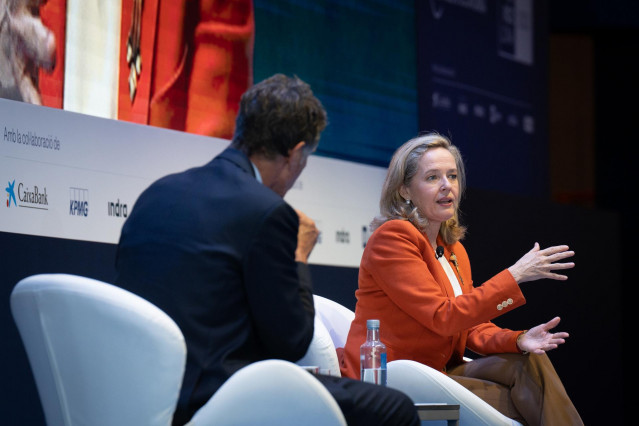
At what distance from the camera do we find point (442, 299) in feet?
9.62

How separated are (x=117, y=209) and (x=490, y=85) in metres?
2.98

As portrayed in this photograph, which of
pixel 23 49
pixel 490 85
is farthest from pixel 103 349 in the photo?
pixel 490 85

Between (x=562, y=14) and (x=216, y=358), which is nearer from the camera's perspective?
(x=216, y=358)

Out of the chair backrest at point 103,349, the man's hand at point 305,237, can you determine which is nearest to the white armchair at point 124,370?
the chair backrest at point 103,349

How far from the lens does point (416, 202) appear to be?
3.26m

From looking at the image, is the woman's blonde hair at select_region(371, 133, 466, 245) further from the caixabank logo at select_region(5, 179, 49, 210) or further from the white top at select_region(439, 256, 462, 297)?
the caixabank logo at select_region(5, 179, 49, 210)

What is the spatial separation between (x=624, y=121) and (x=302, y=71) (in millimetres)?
4065

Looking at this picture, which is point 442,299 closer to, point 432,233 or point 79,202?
point 432,233

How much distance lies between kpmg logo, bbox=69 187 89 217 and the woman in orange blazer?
1.14 metres

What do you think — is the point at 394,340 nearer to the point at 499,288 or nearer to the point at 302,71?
the point at 499,288

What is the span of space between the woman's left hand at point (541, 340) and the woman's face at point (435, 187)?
0.55 m

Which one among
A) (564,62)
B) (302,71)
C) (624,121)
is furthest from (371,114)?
(564,62)

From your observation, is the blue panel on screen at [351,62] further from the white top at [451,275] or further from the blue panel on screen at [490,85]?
the white top at [451,275]

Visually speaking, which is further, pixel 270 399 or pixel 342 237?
pixel 342 237
